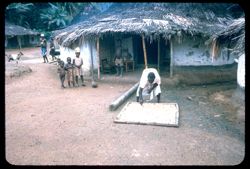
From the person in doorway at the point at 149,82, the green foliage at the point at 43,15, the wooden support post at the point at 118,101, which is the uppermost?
the green foliage at the point at 43,15

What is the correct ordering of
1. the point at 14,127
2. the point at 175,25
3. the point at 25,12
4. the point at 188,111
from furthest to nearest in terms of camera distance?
the point at 25,12
the point at 175,25
the point at 188,111
the point at 14,127

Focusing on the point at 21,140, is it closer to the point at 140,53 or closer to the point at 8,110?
the point at 8,110

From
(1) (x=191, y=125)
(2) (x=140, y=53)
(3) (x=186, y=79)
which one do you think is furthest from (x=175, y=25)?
(1) (x=191, y=125)

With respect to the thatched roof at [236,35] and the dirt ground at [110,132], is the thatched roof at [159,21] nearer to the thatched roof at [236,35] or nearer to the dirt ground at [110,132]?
the thatched roof at [236,35]

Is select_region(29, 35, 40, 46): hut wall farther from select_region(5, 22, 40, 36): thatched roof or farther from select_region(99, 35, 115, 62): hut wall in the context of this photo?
select_region(99, 35, 115, 62): hut wall

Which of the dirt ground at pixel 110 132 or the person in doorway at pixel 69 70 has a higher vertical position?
the person in doorway at pixel 69 70

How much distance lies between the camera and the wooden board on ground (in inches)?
289

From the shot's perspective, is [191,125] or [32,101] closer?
[191,125]

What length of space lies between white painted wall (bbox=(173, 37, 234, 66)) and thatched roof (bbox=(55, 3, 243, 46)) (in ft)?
3.52

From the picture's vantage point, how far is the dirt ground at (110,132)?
18.0ft

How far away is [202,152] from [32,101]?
22.0 feet

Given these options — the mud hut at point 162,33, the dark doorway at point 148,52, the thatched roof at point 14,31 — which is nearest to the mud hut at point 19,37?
the thatched roof at point 14,31

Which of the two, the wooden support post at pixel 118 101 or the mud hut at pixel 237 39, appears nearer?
the mud hut at pixel 237 39

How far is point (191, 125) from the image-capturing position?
289 inches
